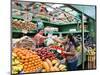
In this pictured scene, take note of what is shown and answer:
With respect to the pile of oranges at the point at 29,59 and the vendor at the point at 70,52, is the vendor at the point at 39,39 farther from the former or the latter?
A: the vendor at the point at 70,52

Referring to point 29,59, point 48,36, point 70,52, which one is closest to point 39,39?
point 48,36

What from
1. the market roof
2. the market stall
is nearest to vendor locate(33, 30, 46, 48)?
the market stall

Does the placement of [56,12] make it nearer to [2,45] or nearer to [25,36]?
[25,36]

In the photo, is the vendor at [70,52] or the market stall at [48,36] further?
the vendor at [70,52]

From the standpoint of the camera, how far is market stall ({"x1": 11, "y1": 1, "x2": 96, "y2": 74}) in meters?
2.48

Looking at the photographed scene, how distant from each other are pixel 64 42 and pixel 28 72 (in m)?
0.47

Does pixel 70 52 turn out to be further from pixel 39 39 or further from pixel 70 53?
pixel 39 39

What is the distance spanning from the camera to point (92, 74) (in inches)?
110

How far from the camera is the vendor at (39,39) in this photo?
8.36ft

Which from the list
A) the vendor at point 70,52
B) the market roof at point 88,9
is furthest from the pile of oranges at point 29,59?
the market roof at point 88,9

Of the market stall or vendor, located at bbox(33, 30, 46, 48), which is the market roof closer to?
the market stall

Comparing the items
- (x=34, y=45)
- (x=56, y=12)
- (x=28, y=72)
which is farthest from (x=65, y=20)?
(x=28, y=72)

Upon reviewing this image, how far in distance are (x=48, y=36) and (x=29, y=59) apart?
295mm

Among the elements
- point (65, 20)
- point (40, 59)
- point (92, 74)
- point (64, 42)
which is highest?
point (65, 20)
